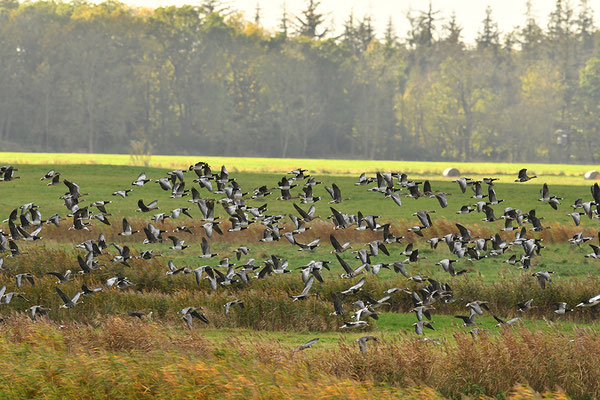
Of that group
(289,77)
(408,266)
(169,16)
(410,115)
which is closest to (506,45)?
(410,115)

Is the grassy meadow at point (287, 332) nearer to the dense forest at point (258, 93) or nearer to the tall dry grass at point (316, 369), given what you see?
the tall dry grass at point (316, 369)

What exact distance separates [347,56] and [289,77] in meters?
18.6

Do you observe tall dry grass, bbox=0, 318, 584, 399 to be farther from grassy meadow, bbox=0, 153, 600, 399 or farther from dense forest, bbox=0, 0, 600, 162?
dense forest, bbox=0, 0, 600, 162

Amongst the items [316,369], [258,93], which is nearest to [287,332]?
[316,369]

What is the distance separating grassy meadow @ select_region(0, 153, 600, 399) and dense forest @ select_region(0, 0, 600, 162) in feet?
330

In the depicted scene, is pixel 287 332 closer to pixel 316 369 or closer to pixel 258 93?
pixel 316 369

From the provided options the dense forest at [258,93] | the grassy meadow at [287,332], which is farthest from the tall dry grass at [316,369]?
the dense forest at [258,93]

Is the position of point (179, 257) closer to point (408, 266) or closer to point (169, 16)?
point (408, 266)

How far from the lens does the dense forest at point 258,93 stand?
152 meters

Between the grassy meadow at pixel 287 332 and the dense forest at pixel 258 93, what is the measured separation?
330ft

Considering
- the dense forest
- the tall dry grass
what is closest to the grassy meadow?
the tall dry grass

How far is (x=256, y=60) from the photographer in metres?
166

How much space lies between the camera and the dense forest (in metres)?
152

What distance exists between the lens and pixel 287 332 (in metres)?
30.2
